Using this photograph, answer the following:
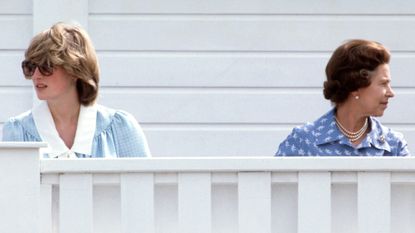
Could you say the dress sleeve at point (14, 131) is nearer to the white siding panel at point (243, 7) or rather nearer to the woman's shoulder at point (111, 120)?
the woman's shoulder at point (111, 120)

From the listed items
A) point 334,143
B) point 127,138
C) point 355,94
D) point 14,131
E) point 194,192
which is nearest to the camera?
point 194,192

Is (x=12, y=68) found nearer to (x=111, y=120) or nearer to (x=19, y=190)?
(x=111, y=120)

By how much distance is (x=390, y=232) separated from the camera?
429 cm

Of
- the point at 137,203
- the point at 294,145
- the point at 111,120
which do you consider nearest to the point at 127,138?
the point at 111,120

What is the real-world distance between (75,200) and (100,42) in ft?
10.2

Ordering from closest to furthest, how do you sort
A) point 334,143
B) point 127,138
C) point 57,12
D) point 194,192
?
point 194,192, point 127,138, point 334,143, point 57,12

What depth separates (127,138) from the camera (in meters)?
4.93

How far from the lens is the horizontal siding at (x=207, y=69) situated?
7270mm

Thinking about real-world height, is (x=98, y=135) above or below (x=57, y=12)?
below

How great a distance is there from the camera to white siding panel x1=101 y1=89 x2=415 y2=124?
7.26m

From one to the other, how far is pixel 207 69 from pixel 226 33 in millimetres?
194

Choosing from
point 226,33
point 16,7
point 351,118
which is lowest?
point 351,118

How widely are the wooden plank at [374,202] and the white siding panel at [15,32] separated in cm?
332

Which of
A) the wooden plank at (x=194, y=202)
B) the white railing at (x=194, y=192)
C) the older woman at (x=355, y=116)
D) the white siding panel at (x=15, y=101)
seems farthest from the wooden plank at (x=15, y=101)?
the wooden plank at (x=194, y=202)
